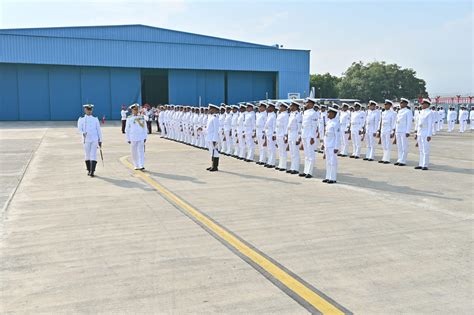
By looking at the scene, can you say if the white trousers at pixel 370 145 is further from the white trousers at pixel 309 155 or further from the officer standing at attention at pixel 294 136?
the white trousers at pixel 309 155

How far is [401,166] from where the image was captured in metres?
12.5

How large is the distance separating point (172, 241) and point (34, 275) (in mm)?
1664

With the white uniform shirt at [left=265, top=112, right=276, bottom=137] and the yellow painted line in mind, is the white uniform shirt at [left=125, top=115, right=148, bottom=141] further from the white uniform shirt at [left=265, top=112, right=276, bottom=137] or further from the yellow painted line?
the yellow painted line

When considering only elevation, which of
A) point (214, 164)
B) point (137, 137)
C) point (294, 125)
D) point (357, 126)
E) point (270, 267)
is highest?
point (294, 125)

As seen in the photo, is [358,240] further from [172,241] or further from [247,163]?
[247,163]

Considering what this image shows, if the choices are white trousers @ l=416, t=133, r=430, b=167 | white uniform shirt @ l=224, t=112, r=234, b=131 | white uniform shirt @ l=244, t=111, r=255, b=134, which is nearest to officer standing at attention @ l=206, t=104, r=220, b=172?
white uniform shirt @ l=244, t=111, r=255, b=134

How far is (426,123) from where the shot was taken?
12.1 metres

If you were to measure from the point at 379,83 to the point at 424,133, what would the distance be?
6088 centimetres

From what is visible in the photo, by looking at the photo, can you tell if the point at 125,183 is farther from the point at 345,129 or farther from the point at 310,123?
the point at 345,129

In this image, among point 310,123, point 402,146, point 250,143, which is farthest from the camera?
point 250,143

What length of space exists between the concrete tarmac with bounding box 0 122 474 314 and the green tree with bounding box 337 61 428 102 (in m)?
61.3

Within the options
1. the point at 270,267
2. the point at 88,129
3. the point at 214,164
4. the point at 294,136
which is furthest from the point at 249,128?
the point at 270,267

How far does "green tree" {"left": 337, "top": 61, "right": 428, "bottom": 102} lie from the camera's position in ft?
227

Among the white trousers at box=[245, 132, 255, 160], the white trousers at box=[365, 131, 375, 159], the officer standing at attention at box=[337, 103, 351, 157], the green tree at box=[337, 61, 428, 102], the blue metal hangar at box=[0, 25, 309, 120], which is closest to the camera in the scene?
the white trousers at box=[245, 132, 255, 160]
